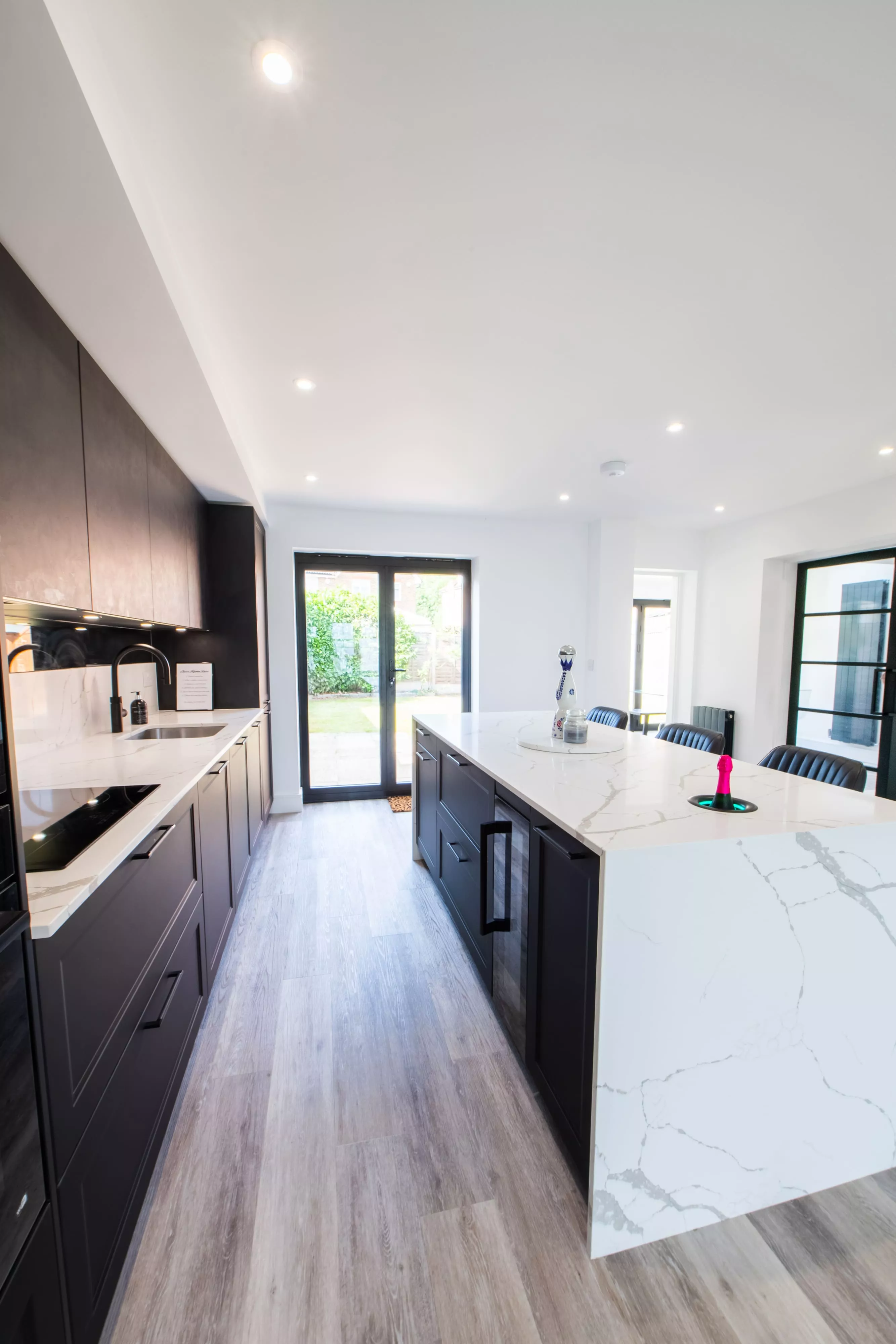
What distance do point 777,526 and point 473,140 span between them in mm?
4284

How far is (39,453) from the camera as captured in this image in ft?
4.15

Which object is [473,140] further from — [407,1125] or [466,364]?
[407,1125]

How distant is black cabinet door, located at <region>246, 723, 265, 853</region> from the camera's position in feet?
9.72

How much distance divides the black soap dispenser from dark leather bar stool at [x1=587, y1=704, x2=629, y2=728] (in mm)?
2607

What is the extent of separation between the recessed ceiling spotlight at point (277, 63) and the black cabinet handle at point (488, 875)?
73.8 inches

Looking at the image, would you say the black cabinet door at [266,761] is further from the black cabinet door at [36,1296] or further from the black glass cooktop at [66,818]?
the black cabinet door at [36,1296]

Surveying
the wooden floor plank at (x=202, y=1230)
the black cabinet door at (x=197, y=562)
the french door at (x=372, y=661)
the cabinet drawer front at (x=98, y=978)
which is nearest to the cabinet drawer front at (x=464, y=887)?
the wooden floor plank at (x=202, y=1230)

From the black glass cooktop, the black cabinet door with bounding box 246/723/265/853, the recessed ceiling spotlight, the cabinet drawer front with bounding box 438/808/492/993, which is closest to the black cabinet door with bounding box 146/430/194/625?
the black cabinet door with bounding box 246/723/265/853

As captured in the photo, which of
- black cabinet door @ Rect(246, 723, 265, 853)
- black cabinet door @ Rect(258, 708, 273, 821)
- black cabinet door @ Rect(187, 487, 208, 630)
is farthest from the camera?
black cabinet door @ Rect(258, 708, 273, 821)

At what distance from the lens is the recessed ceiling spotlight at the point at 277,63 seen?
96cm

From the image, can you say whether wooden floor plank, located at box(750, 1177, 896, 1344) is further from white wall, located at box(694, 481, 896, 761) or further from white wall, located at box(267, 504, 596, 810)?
white wall, located at box(694, 481, 896, 761)

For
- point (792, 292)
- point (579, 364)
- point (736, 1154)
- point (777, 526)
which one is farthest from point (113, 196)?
point (777, 526)

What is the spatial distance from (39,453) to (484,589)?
141 inches

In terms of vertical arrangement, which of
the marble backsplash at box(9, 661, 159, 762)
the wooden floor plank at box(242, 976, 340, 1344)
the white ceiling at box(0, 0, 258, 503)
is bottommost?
the wooden floor plank at box(242, 976, 340, 1344)
